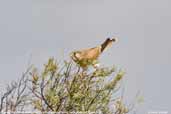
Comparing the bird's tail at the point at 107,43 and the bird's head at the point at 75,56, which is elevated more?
the bird's tail at the point at 107,43

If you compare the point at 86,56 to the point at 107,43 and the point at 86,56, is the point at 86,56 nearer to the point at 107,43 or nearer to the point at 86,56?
the point at 86,56

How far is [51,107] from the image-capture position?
9391 millimetres

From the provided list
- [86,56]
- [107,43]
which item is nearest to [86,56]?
[86,56]

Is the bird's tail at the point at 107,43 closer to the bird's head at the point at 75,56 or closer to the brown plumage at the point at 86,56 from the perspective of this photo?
the brown plumage at the point at 86,56

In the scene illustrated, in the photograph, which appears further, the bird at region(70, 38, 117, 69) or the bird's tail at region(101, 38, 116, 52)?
the bird's tail at region(101, 38, 116, 52)

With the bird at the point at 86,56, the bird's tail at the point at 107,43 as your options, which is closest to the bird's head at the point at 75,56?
the bird at the point at 86,56

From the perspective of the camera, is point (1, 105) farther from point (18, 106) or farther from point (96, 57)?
point (96, 57)

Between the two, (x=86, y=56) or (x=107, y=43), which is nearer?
(x=86, y=56)

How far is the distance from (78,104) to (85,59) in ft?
3.49

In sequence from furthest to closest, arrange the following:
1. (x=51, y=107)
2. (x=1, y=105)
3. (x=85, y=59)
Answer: (x=85, y=59) < (x=51, y=107) < (x=1, y=105)

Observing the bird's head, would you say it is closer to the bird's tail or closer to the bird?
the bird

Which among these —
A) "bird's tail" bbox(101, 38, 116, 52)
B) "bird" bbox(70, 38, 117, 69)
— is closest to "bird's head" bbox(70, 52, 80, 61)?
"bird" bbox(70, 38, 117, 69)

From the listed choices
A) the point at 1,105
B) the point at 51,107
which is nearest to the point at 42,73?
the point at 51,107

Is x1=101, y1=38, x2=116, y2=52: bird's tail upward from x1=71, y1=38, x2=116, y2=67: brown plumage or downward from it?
upward
